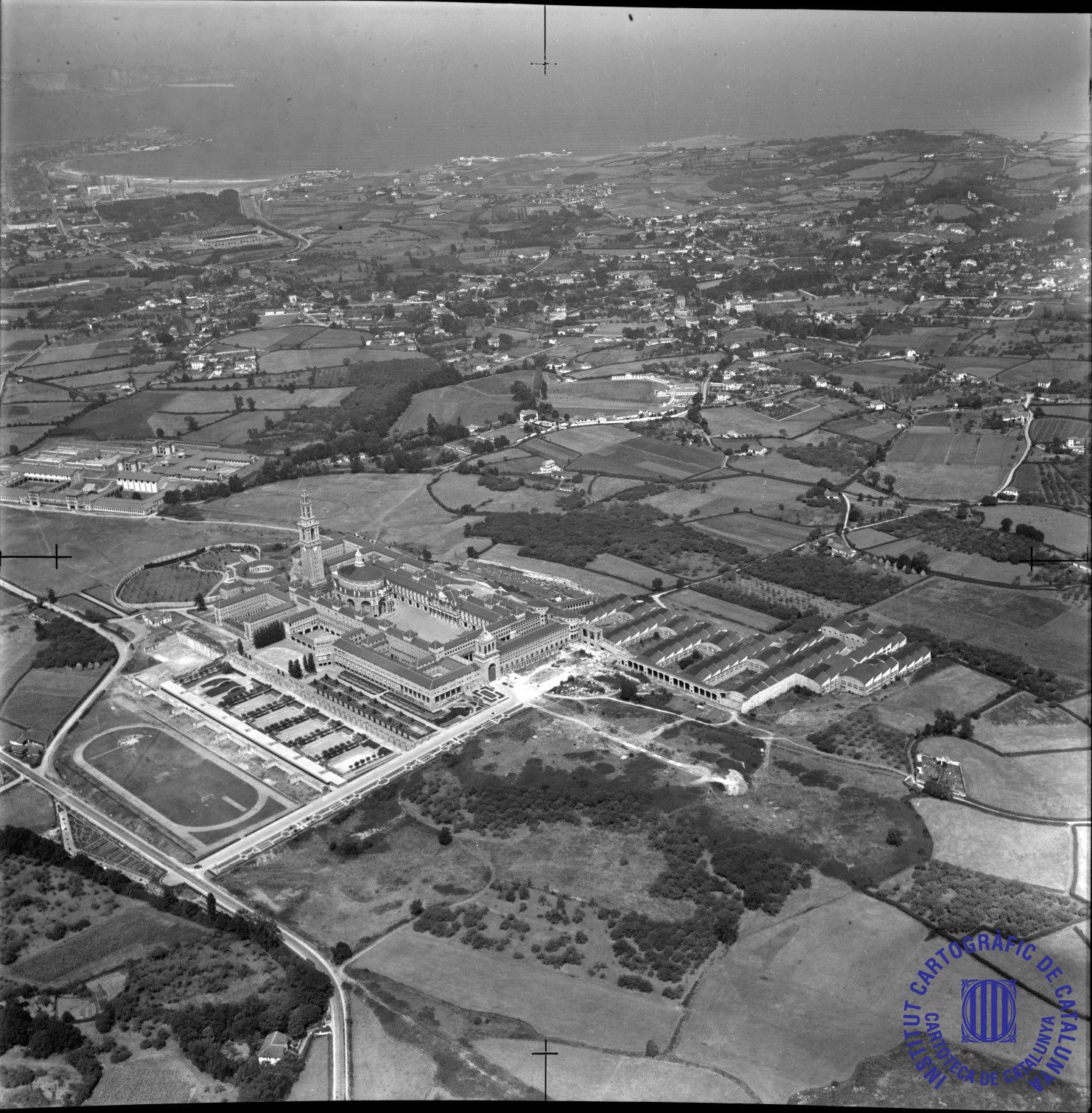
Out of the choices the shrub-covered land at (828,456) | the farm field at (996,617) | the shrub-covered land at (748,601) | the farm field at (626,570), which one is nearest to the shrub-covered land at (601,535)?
the farm field at (626,570)

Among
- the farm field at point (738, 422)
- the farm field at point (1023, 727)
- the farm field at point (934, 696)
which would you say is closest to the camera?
the farm field at point (1023, 727)

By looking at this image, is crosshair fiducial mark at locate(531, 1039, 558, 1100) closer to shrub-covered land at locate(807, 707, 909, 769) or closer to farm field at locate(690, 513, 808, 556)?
shrub-covered land at locate(807, 707, 909, 769)

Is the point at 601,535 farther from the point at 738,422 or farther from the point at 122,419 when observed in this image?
the point at 122,419

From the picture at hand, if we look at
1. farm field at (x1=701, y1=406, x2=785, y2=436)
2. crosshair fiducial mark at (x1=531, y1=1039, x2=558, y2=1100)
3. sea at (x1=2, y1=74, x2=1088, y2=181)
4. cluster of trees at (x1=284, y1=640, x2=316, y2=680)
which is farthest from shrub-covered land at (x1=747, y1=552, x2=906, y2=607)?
sea at (x1=2, y1=74, x2=1088, y2=181)

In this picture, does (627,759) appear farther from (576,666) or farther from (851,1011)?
(851,1011)

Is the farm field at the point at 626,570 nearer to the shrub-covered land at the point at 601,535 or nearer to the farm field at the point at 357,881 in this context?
the shrub-covered land at the point at 601,535

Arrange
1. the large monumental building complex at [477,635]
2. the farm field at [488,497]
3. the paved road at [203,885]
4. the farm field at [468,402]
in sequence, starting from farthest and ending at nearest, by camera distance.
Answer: the farm field at [468,402] → the farm field at [488,497] → the large monumental building complex at [477,635] → the paved road at [203,885]
